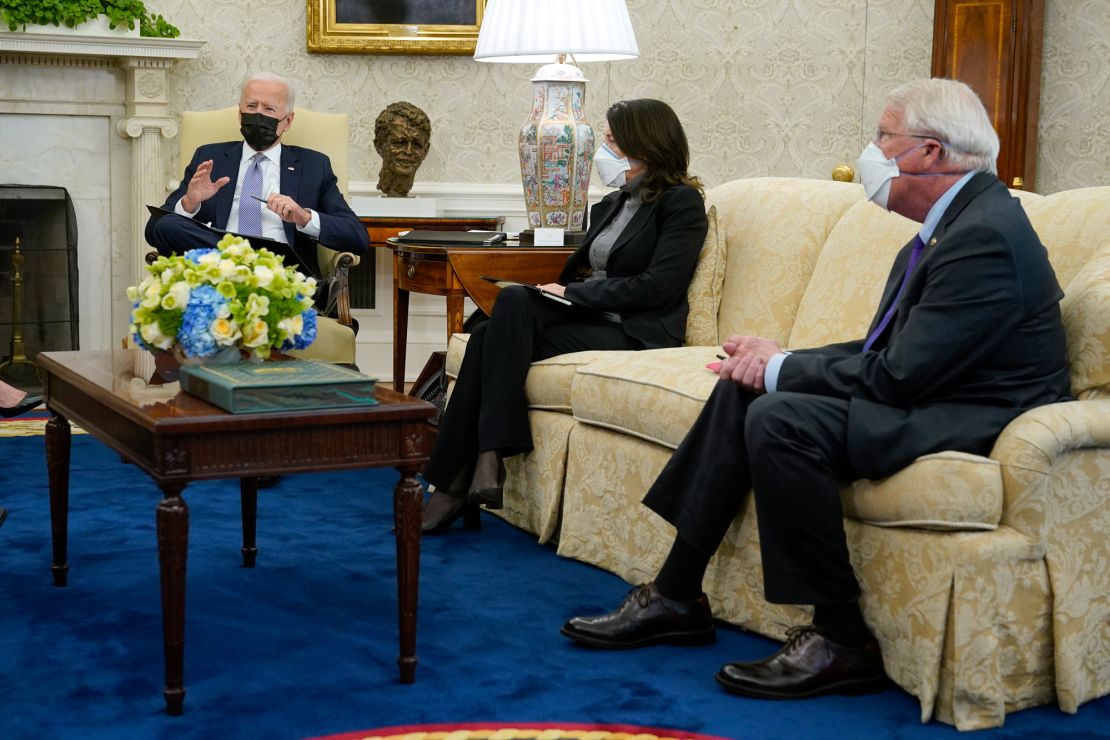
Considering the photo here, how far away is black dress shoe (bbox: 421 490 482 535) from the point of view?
3.42 metres

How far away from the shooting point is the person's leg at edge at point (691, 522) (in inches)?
99.2

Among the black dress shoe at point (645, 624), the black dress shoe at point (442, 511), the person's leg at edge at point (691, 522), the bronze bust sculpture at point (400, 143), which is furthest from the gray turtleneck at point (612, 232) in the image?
the bronze bust sculpture at point (400, 143)

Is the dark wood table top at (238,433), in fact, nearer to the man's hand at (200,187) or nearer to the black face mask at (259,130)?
the man's hand at (200,187)

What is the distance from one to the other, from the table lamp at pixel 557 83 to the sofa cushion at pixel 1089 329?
2069 mm

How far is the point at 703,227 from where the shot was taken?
141 inches

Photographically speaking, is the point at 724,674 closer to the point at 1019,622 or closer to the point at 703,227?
the point at 1019,622

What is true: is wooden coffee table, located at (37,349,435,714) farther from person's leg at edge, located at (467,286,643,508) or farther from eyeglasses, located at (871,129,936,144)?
eyeglasses, located at (871,129,936,144)

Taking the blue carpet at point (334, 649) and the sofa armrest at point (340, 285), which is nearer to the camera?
the blue carpet at point (334, 649)

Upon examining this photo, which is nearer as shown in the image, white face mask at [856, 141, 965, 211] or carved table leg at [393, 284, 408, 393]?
white face mask at [856, 141, 965, 211]

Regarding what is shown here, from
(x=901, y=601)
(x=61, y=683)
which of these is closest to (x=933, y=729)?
(x=901, y=601)

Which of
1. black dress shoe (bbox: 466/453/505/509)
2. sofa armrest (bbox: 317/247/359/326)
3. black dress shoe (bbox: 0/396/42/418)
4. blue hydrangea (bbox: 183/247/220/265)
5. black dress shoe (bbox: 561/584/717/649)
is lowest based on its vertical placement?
black dress shoe (bbox: 561/584/717/649)

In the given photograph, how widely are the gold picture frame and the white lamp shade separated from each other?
1.33m

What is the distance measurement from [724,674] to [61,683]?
1.16 metres

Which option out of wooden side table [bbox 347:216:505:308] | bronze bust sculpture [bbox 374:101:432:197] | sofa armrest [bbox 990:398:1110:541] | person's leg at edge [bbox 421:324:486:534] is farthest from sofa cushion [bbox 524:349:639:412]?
bronze bust sculpture [bbox 374:101:432:197]
